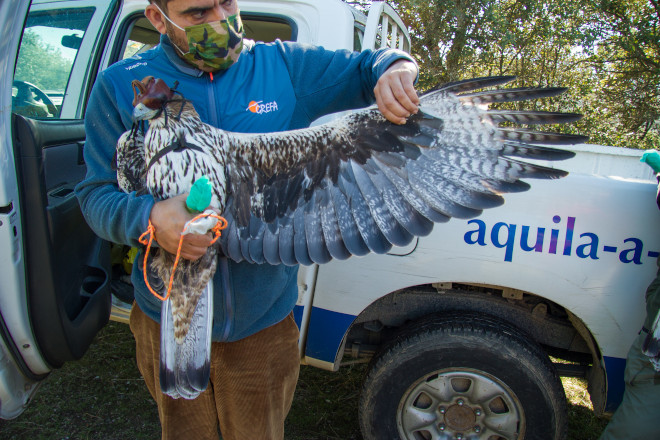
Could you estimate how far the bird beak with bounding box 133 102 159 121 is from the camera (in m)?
1.38

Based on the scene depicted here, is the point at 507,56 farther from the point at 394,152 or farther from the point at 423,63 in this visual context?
the point at 394,152

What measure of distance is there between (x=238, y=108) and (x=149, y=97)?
31 cm

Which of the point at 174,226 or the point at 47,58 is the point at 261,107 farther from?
the point at 47,58

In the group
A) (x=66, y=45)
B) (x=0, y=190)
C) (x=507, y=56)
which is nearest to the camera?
(x=0, y=190)

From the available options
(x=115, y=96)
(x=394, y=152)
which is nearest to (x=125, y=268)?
(x=115, y=96)

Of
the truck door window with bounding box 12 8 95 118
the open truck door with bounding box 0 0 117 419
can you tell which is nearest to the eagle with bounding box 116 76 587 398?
the open truck door with bounding box 0 0 117 419

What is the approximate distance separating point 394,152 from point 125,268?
93.0 inches

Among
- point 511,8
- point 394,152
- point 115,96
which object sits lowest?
point 394,152

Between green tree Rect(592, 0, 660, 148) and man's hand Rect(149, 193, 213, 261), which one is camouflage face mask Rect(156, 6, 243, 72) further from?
green tree Rect(592, 0, 660, 148)

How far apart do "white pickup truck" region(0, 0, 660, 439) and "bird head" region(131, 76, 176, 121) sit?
917 millimetres

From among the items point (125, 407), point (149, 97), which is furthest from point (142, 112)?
point (125, 407)

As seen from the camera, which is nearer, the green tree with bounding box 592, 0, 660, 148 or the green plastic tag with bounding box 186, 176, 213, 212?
the green plastic tag with bounding box 186, 176, 213, 212

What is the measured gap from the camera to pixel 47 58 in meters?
2.80

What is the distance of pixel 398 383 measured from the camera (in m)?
2.26
